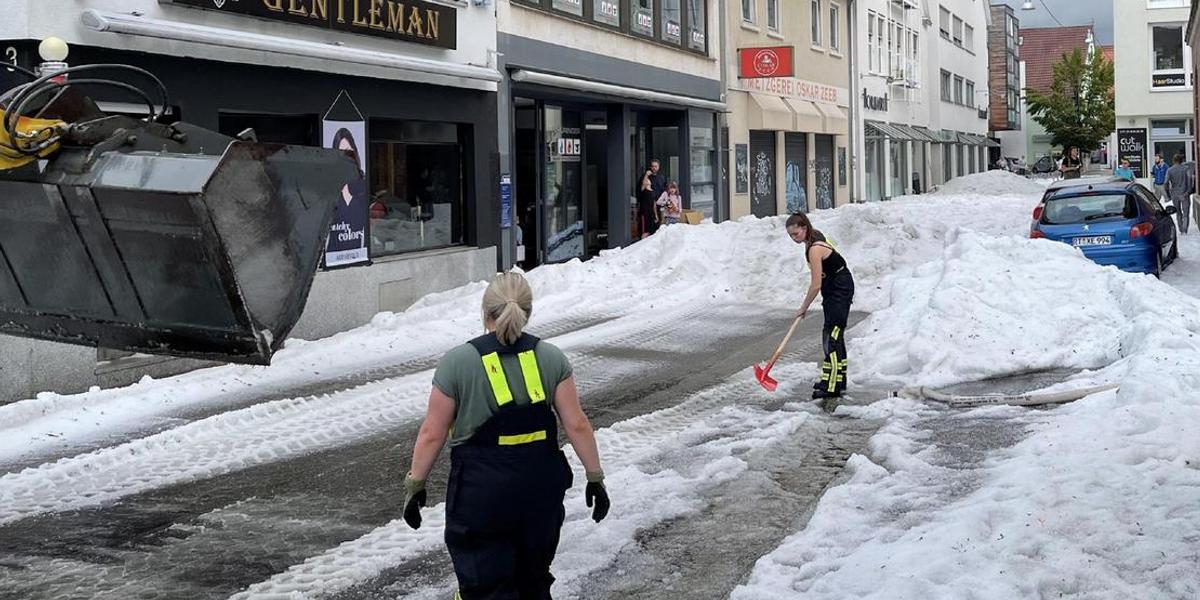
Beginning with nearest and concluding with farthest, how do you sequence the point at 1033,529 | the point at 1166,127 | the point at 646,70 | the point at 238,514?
the point at 1033,529 < the point at 238,514 < the point at 646,70 < the point at 1166,127

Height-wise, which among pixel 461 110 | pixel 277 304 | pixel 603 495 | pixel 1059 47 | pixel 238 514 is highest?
pixel 1059 47

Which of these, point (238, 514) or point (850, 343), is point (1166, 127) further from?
point (238, 514)

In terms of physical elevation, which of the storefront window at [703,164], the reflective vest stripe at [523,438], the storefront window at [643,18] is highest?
Result: the storefront window at [643,18]

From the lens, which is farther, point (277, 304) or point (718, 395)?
point (718, 395)

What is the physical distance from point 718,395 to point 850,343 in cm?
271

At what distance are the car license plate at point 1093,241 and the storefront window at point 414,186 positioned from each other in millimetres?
8929

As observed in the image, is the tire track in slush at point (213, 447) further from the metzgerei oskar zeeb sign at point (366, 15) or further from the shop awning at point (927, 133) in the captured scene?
the shop awning at point (927, 133)

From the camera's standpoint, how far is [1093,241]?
1952cm

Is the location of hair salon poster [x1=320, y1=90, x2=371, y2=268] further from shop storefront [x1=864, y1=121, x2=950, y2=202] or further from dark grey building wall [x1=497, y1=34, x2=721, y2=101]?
shop storefront [x1=864, y1=121, x2=950, y2=202]

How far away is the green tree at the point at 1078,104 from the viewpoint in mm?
81625

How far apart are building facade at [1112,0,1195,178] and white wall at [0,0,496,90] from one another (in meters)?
38.0

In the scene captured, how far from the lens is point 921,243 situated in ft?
76.7

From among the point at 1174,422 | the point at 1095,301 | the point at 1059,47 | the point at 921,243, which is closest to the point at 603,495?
the point at 1174,422

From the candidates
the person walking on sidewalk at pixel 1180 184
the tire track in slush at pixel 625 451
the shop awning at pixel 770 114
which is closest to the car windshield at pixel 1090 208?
the tire track in slush at pixel 625 451
